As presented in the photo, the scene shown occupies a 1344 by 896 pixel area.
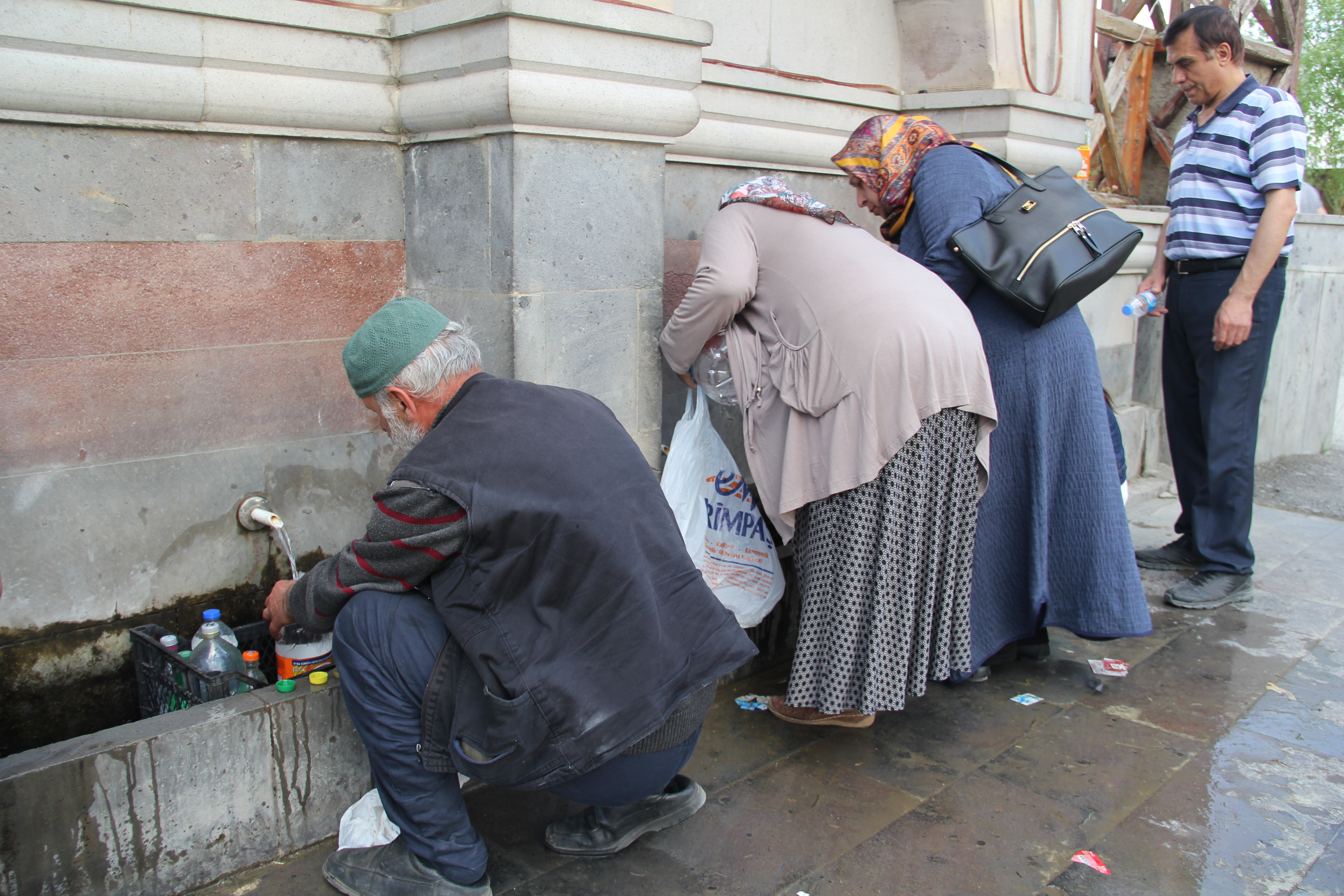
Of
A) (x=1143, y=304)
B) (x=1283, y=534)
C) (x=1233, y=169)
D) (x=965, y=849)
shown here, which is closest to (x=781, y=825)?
(x=965, y=849)

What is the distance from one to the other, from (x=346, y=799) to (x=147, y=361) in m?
1.26

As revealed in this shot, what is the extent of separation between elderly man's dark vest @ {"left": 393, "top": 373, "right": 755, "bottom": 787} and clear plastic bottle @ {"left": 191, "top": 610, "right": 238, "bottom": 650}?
930mm

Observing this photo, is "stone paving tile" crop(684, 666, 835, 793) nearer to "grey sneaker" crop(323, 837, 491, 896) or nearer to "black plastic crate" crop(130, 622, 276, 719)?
"grey sneaker" crop(323, 837, 491, 896)

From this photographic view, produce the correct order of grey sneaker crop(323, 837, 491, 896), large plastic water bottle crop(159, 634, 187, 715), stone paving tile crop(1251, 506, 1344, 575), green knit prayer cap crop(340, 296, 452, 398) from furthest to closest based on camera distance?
stone paving tile crop(1251, 506, 1344, 575) < large plastic water bottle crop(159, 634, 187, 715) < grey sneaker crop(323, 837, 491, 896) < green knit prayer cap crop(340, 296, 452, 398)

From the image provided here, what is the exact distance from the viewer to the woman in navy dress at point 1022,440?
10.1 feet

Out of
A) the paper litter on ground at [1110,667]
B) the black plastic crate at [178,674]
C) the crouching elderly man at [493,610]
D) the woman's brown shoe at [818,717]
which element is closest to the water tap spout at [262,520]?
the black plastic crate at [178,674]

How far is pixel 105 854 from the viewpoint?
6.90 feet

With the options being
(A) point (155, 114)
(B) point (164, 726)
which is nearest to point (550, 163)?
(A) point (155, 114)

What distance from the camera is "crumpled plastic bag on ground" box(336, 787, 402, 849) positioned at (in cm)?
234

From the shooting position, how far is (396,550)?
1998mm

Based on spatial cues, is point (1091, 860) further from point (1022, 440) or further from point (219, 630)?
point (219, 630)

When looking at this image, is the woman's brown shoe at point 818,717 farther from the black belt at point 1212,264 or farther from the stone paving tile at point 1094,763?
the black belt at point 1212,264

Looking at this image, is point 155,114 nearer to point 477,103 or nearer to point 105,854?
point 477,103

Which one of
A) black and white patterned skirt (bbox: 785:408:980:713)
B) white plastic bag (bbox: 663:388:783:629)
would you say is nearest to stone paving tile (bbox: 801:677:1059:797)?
black and white patterned skirt (bbox: 785:408:980:713)
